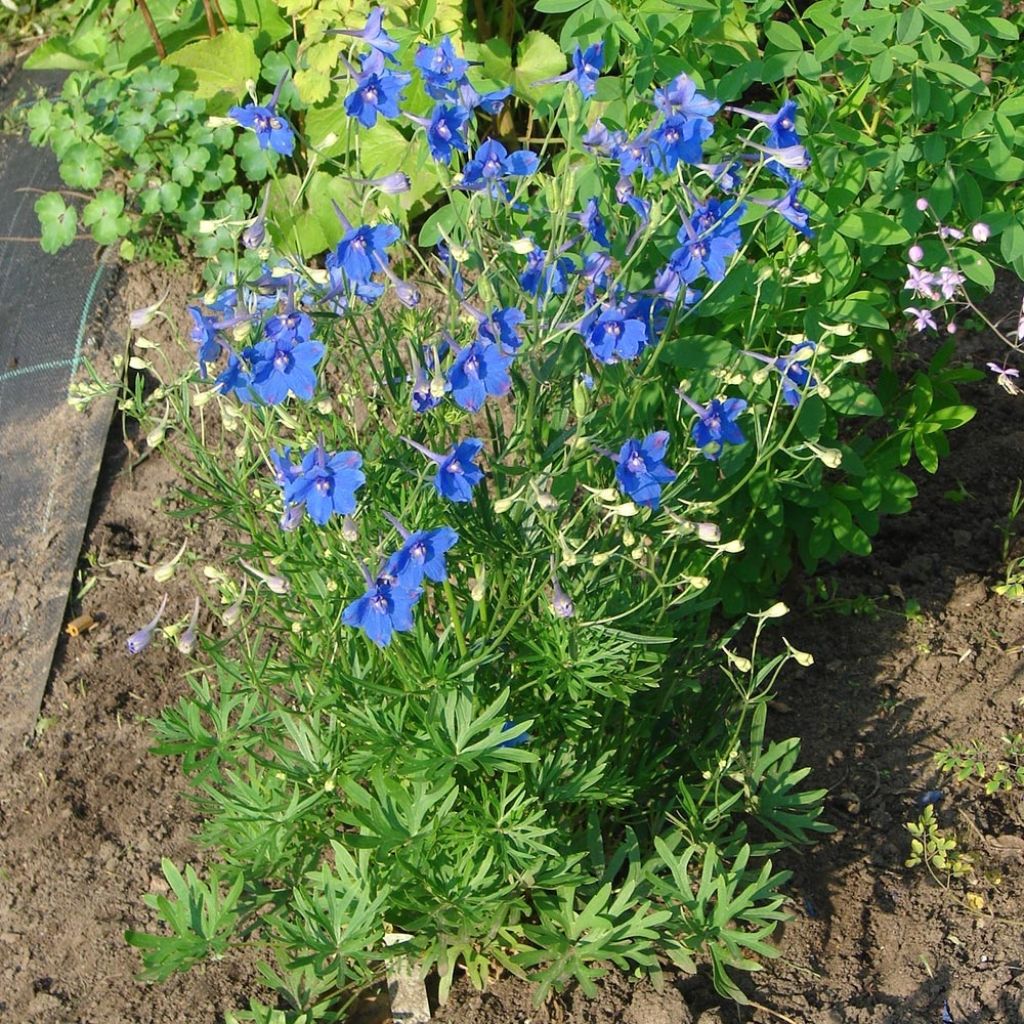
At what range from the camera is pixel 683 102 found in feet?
7.11

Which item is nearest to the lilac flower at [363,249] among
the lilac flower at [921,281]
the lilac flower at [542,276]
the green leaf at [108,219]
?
the lilac flower at [542,276]

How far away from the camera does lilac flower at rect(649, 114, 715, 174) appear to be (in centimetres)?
215

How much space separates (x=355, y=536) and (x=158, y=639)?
5.79 feet

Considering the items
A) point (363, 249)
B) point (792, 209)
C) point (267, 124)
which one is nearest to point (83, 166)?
point (267, 124)

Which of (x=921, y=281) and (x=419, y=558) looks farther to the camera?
(x=921, y=281)

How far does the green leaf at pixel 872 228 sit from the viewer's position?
2.73 metres

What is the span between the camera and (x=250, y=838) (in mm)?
2596

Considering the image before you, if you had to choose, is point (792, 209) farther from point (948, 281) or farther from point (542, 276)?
point (948, 281)

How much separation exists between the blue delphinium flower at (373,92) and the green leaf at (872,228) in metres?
1.03

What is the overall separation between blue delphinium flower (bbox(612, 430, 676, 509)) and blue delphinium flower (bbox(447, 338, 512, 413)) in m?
0.24

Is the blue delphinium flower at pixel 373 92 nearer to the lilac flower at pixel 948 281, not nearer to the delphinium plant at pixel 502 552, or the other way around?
the delphinium plant at pixel 502 552

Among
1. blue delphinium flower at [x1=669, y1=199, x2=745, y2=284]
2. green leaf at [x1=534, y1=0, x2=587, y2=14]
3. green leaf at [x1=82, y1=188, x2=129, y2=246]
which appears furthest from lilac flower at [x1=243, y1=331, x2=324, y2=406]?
green leaf at [x1=82, y1=188, x2=129, y2=246]

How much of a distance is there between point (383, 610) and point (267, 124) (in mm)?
849

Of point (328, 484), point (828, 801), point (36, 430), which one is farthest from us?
point (36, 430)
